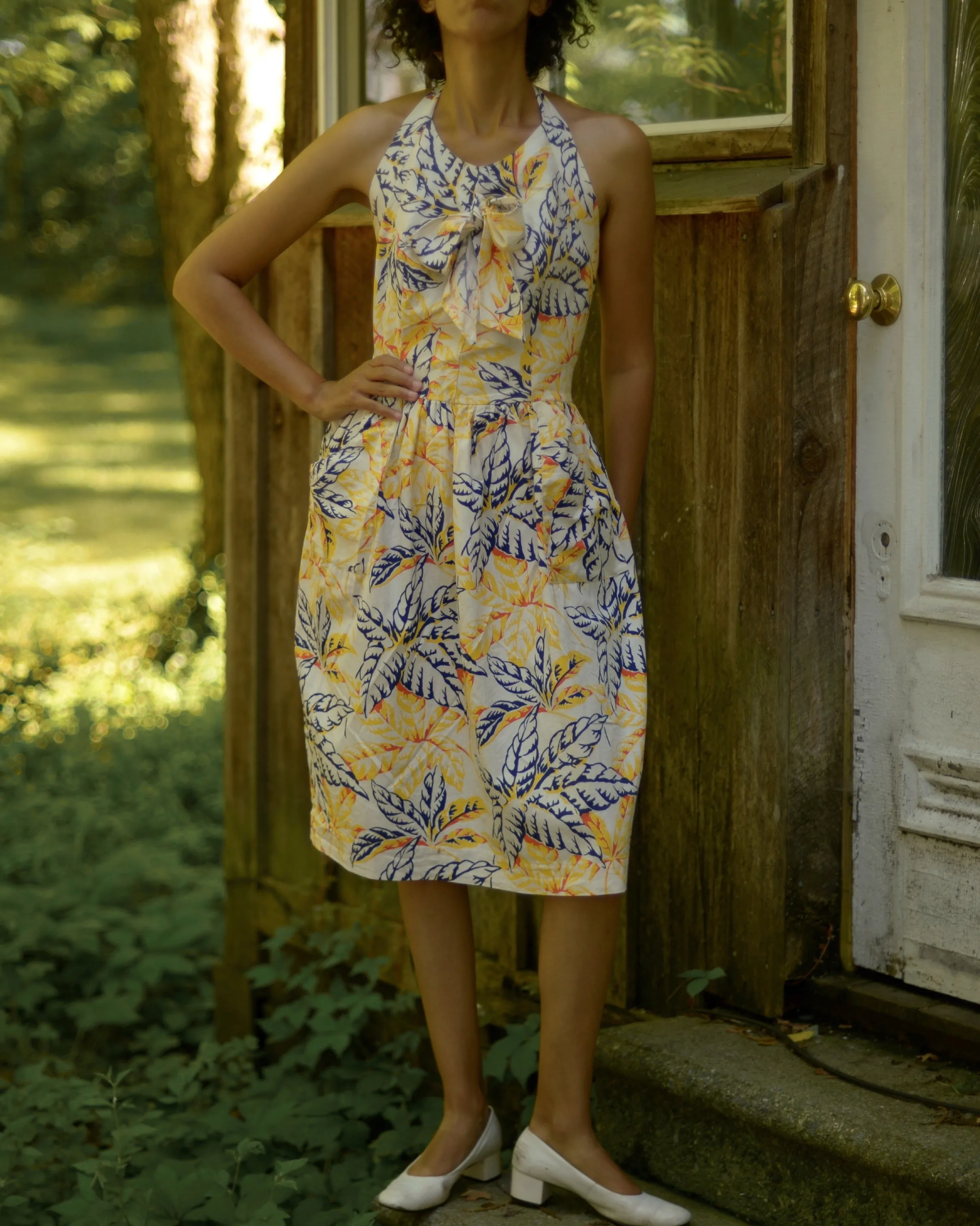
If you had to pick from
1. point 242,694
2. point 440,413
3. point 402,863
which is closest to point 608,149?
point 440,413

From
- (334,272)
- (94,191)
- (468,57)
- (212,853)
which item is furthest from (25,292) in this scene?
(468,57)

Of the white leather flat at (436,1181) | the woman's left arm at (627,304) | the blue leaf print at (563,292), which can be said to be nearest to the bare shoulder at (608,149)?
the woman's left arm at (627,304)

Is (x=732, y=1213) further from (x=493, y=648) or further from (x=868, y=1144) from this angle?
(x=493, y=648)

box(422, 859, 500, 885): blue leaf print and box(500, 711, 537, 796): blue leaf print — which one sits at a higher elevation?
Answer: box(500, 711, 537, 796): blue leaf print

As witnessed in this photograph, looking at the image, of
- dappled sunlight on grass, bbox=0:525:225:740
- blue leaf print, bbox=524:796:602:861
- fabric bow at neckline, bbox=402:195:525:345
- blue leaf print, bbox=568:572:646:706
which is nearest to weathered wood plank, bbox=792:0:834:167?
fabric bow at neckline, bbox=402:195:525:345

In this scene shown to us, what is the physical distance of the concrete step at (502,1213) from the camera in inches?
97.3

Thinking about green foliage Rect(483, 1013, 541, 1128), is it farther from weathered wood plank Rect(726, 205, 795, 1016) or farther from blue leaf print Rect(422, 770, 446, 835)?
blue leaf print Rect(422, 770, 446, 835)

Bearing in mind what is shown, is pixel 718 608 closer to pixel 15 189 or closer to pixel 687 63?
pixel 687 63

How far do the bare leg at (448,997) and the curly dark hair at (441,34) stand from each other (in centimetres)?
137

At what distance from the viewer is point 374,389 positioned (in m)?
2.41

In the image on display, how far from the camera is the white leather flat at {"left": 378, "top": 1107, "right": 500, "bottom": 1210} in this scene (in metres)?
2.52

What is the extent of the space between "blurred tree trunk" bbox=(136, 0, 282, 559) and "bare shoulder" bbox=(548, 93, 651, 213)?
3.38 meters

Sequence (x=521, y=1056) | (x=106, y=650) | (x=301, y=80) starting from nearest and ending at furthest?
(x=521, y=1056) < (x=301, y=80) < (x=106, y=650)

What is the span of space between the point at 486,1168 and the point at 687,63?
6.74 feet
